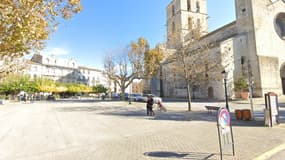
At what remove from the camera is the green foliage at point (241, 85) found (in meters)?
26.2

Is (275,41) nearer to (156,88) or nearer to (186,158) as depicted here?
(156,88)

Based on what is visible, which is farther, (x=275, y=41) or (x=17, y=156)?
(x=275, y=41)

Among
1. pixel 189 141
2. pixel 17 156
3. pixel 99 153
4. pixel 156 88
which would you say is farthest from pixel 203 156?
pixel 156 88

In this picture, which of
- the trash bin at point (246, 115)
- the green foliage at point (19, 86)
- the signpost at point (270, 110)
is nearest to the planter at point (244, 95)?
the trash bin at point (246, 115)

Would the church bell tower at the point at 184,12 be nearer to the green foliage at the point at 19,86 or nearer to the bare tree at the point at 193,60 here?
the bare tree at the point at 193,60

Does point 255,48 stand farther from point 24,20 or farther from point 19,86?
point 19,86

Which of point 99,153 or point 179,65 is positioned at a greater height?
point 179,65

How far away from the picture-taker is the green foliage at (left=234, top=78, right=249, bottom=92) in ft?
85.9

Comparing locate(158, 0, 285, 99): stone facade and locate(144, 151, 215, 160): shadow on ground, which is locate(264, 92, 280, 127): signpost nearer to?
locate(144, 151, 215, 160): shadow on ground

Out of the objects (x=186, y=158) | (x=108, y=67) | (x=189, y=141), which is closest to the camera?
(x=186, y=158)

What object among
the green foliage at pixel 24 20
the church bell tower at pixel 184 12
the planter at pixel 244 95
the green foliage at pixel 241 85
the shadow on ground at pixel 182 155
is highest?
the church bell tower at pixel 184 12

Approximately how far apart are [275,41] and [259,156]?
3583 centimetres

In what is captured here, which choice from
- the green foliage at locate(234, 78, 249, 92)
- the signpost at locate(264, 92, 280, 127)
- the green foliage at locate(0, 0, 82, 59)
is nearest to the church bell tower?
the green foliage at locate(234, 78, 249, 92)

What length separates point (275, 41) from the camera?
31.2 metres
